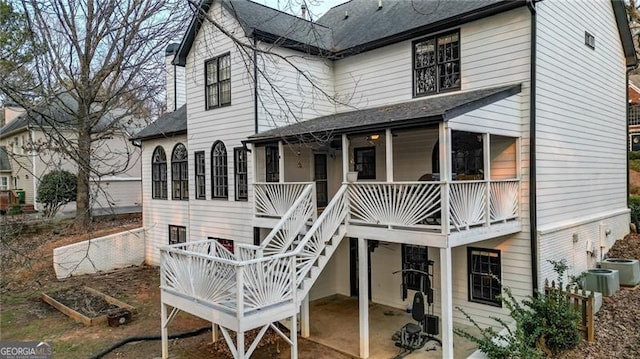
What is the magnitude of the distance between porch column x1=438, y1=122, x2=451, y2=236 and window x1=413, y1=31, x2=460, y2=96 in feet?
10.7

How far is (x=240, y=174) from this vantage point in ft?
39.7

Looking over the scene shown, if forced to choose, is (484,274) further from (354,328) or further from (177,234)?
(177,234)

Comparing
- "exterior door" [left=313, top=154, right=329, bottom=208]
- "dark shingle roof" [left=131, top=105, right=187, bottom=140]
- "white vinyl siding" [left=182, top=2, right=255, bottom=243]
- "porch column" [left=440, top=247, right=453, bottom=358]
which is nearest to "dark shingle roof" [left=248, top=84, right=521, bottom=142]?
"white vinyl siding" [left=182, top=2, right=255, bottom=243]

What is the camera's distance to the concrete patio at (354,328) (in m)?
8.32

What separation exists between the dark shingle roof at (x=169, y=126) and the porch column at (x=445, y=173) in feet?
32.4

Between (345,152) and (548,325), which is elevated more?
(345,152)

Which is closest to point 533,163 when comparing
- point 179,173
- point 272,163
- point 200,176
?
point 272,163

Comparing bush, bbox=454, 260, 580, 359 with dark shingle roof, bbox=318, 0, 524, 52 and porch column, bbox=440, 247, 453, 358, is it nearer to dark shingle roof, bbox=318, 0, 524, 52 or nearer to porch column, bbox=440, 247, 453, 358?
porch column, bbox=440, 247, 453, 358

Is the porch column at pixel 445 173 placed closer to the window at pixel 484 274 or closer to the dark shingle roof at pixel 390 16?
the dark shingle roof at pixel 390 16

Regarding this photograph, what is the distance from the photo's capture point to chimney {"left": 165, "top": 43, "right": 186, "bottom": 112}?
60.2ft

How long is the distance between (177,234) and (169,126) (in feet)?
13.5

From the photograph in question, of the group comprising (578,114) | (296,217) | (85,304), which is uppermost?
(578,114)

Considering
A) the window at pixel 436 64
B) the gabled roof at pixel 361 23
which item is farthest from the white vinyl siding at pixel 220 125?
the window at pixel 436 64

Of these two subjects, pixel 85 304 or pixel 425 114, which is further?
pixel 85 304
